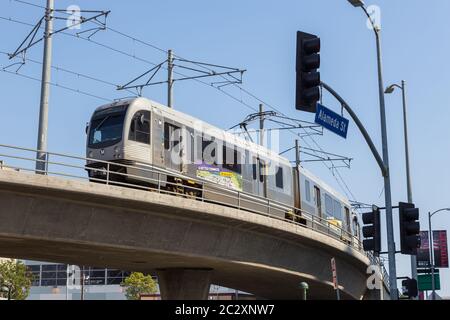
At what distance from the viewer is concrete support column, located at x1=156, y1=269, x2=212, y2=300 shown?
27984 mm

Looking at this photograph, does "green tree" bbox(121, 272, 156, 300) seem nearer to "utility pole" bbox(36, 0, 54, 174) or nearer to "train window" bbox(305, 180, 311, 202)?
"train window" bbox(305, 180, 311, 202)

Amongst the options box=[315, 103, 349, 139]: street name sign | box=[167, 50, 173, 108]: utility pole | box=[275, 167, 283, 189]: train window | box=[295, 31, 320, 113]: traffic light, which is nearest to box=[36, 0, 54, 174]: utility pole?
box=[167, 50, 173, 108]: utility pole

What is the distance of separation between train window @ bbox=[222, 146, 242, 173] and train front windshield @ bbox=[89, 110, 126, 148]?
5372mm

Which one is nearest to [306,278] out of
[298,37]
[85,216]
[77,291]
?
[85,216]

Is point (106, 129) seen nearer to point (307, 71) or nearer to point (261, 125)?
point (307, 71)

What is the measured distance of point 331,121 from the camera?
15695 mm

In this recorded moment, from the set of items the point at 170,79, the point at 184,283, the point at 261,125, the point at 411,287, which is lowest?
the point at 411,287

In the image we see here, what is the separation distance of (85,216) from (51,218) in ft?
3.87

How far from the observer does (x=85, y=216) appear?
64.0 ft

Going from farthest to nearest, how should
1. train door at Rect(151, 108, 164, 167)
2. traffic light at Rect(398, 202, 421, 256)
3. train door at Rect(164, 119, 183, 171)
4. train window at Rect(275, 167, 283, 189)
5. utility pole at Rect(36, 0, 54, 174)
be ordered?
train window at Rect(275, 167, 283, 189), train door at Rect(164, 119, 183, 171), train door at Rect(151, 108, 164, 167), utility pole at Rect(36, 0, 54, 174), traffic light at Rect(398, 202, 421, 256)

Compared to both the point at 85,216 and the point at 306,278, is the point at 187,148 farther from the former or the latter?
the point at 306,278

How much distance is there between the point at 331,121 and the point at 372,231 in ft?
9.53

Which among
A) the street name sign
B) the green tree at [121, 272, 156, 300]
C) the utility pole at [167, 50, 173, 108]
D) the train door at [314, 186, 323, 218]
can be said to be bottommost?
the green tree at [121, 272, 156, 300]

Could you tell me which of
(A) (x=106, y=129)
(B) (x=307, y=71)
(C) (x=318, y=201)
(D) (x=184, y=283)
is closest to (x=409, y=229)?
(B) (x=307, y=71)
